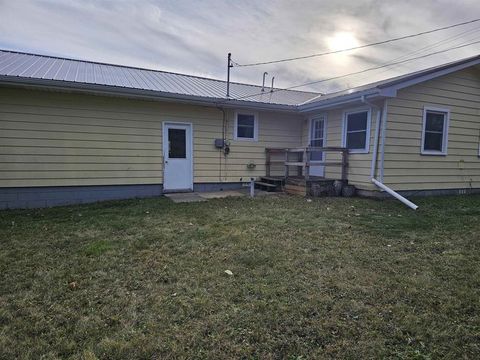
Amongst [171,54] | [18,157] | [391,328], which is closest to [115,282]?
[391,328]

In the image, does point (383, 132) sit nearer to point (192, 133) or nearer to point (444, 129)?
point (444, 129)

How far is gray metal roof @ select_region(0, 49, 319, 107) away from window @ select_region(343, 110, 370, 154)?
1.87 metres

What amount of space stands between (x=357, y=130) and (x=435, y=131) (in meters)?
2.13

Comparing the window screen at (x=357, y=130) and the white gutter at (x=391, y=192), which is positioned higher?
the window screen at (x=357, y=130)

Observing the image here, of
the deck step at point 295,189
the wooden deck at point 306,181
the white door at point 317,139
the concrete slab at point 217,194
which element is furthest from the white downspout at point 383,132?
→ the concrete slab at point 217,194

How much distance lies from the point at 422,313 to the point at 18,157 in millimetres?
8155

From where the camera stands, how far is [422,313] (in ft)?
8.25

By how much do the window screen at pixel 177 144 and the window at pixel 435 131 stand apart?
6432mm

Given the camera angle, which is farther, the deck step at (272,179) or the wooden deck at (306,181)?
the deck step at (272,179)

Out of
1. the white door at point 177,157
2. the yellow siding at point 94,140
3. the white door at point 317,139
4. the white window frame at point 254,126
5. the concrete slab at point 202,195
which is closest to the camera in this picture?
the yellow siding at point 94,140

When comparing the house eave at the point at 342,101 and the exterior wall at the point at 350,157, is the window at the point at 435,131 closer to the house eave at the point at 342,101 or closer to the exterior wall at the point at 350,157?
the exterior wall at the point at 350,157

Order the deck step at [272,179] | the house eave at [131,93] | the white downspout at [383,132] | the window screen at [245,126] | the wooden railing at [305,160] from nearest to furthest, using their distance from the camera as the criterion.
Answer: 1. the house eave at [131,93]
2. the white downspout at [383,132]
3. the wooden railing at [305,160]
4. the deck step at [272,179]
5. the window screen at [245,126]

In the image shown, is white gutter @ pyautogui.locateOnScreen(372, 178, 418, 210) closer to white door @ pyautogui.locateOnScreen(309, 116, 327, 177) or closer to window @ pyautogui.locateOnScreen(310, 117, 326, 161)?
white door @ pyautogui.locateOnScreen(309, 116, 327, 177)

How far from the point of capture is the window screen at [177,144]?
8.78 m
